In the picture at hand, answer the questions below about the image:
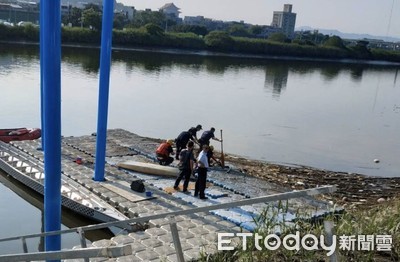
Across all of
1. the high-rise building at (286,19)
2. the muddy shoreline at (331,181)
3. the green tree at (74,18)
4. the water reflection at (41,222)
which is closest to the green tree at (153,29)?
the green tree at (74,18)

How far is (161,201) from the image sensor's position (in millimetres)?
10992

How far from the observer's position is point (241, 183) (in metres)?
13.0

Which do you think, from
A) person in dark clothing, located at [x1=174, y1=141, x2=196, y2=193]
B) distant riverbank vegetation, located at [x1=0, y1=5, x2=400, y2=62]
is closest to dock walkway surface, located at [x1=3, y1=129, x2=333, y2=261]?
person in dark clothing, located at [x1=174, y1=141, x2=196, y2=193]

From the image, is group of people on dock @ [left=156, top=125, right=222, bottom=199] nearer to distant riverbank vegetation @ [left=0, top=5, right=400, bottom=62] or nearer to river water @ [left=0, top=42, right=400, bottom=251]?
river water @ [left=0, top=42, right=400, bottom=251]

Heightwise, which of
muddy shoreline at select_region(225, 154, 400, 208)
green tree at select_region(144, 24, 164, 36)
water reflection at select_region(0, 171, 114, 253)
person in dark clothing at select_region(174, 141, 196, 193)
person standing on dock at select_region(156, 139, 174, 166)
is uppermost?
green tree at select_region(144, 24, 164, 36)

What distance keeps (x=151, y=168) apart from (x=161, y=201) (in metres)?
2.12

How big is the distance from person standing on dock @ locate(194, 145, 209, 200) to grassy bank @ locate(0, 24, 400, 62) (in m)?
51.9

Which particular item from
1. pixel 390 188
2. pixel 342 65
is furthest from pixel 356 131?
pixel 342 65

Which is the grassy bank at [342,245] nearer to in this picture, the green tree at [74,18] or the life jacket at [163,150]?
the life jacket at [163,150]

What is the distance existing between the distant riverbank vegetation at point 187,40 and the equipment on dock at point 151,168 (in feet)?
161

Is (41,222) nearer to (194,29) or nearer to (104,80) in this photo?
(104,80)

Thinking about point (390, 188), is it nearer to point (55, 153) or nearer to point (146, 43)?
point (55, 153)

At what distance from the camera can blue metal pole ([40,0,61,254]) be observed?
6234mm

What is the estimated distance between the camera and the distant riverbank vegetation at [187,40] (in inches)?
2383
